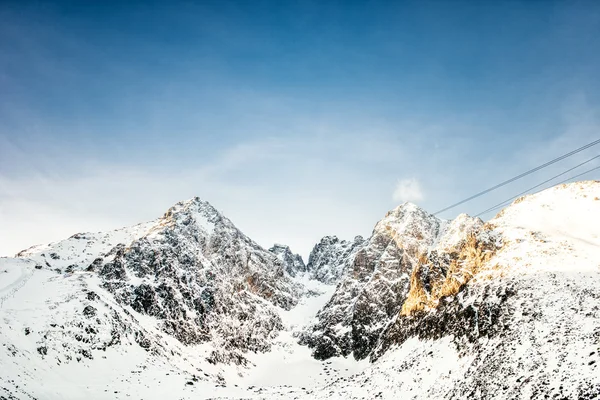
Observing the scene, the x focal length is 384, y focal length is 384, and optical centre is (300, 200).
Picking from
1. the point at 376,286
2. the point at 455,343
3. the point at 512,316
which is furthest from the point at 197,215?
the point at 512,316

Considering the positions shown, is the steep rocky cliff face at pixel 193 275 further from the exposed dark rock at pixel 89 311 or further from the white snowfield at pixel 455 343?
the exposed dark rock at pixel 89 311

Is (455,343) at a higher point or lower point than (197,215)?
lower

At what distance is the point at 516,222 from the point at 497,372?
30451 millimetres

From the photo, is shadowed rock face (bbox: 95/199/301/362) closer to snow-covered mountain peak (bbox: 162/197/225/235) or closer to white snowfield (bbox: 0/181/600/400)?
snow-covered mountain peak (bbox: 162/197/225/235)

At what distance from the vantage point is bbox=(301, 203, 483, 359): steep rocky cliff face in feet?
390

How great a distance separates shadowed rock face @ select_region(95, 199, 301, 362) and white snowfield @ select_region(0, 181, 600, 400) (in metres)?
13.9

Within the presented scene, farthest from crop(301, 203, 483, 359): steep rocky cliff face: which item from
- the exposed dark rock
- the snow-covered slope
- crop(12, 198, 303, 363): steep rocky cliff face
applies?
the exposed dark rock

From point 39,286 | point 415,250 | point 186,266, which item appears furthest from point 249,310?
point 39,286

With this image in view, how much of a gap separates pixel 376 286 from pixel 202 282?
57848 mm

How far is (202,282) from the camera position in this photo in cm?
12862

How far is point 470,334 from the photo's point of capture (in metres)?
50.7

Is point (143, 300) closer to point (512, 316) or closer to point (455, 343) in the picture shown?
point (455, 343)

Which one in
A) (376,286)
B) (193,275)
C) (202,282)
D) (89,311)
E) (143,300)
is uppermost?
(193,275)

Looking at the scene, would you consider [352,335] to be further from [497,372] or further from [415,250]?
[497,372]
